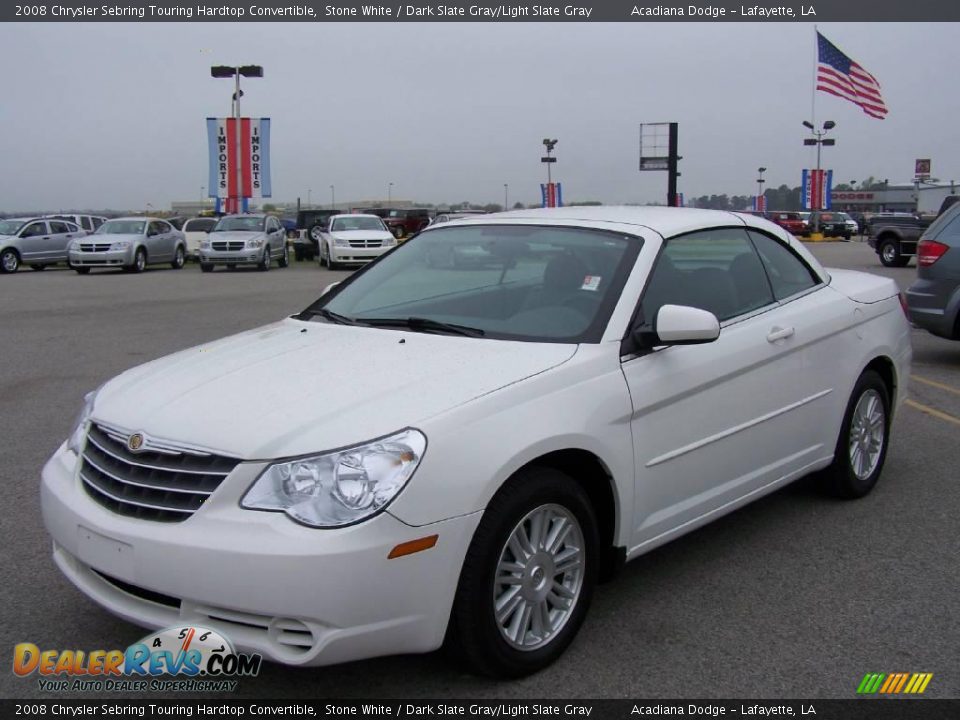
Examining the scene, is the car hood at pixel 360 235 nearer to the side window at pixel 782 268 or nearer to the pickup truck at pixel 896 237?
the pickup truck at pixel 896 237

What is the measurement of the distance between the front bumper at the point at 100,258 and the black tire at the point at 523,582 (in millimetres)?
25945

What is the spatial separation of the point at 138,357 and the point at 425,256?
6.66m

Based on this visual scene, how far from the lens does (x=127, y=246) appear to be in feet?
89.4

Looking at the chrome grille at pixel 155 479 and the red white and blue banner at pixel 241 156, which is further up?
the red white and blue banner at pixel 241 156

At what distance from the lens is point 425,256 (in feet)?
16.2

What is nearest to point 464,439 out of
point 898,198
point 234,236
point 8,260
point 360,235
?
point 360,235

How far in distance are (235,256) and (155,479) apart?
24.8 metres

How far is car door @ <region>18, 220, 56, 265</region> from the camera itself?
29.2 m

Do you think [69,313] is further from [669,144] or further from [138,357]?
[669,144]

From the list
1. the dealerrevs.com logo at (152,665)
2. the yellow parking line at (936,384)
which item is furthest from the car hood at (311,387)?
the yellow parking line at (936,384)

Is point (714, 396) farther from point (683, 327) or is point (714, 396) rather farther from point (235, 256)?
point (235, 256)

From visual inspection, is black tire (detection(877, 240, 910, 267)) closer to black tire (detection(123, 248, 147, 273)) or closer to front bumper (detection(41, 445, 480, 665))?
black tire (detection(123, 248, 147, 273))

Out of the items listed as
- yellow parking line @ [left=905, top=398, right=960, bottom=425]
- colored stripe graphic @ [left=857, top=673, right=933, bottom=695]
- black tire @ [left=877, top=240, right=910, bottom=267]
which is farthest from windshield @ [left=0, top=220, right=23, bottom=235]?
colored stripe graphic @ [left=857, top=673, right=933, bottom=695]

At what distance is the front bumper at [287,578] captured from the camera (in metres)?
2.85
